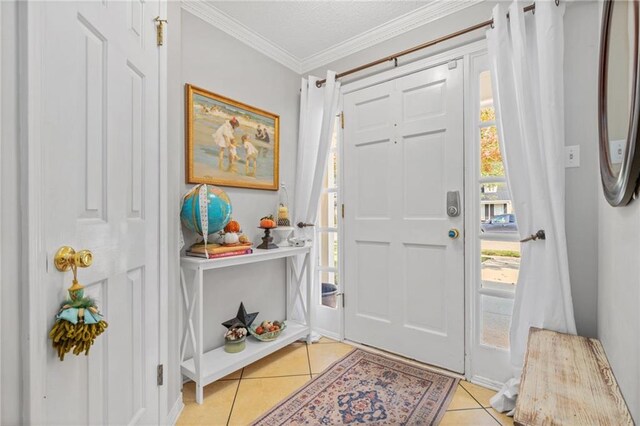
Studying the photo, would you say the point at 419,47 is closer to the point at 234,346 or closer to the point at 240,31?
the point at 240,31

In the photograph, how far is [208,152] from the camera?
2.03 m

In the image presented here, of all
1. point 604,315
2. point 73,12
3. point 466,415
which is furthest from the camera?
point 466,415

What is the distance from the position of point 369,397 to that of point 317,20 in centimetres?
253

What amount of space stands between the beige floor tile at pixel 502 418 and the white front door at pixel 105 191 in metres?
1.69

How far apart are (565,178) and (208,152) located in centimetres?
214

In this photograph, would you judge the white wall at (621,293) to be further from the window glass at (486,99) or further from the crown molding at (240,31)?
the crown molding at (240,31)

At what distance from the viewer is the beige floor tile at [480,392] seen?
1677mm

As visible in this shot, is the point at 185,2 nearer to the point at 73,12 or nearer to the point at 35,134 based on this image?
the point at 73,12

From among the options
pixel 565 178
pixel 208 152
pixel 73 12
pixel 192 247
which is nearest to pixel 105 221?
pixel 73 12

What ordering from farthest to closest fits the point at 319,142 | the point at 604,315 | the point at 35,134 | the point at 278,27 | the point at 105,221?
the point at 319,142, the point at 278,27, the point at 604,315, the point at 105,221, the point at 35,134

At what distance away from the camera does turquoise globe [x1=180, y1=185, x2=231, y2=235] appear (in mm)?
1697

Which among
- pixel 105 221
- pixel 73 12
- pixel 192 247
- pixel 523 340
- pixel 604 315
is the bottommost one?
pixel 523 340

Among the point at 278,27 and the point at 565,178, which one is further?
the point at 278,27

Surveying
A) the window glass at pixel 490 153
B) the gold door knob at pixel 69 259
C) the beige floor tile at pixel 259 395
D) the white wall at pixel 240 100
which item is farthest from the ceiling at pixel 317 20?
the beige floor tile at pixel 259 395
